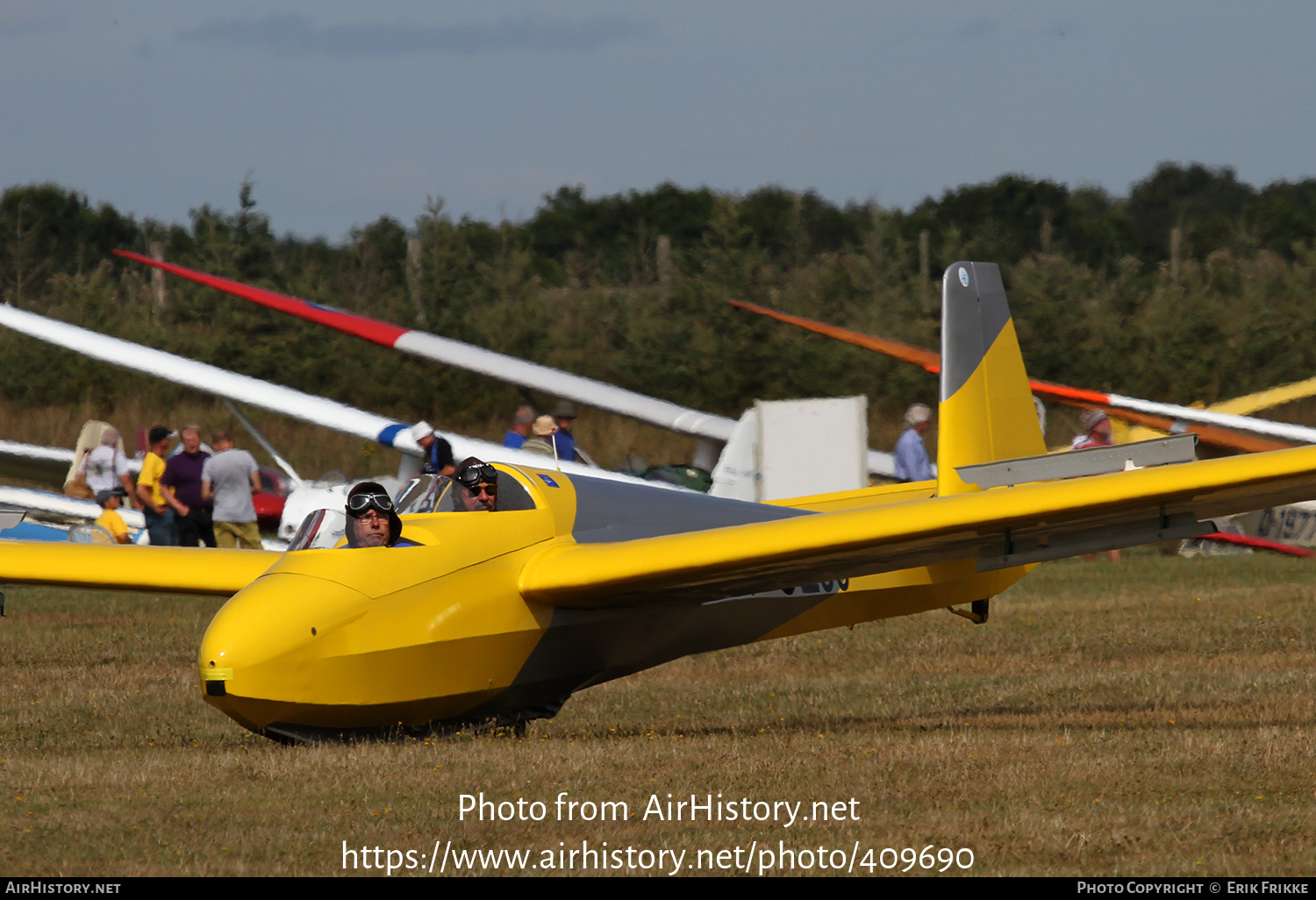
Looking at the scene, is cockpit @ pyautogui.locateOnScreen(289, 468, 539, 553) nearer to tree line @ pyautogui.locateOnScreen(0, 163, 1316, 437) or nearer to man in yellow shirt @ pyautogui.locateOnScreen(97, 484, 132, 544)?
man in yellow shirt @ pyautogui.locateOnScreen(97, 484, 132, 544)

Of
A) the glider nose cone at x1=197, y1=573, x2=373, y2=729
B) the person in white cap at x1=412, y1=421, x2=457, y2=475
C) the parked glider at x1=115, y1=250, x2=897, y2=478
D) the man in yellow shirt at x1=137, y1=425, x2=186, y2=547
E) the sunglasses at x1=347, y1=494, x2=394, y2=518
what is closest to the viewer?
the glider nose cone at x1=197, y1=573, x2=373, y2=729

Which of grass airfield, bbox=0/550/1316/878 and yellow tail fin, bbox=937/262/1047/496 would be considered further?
yellow tail fin, bbox=937/262/1047/496

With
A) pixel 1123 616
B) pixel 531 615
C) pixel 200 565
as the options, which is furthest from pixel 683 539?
pixel 1123 616

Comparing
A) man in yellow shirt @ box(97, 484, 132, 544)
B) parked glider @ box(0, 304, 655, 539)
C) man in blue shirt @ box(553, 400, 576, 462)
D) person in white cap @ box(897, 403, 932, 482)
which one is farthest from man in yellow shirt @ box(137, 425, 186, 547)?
person in white cap @ box(897, 403, 932, 482)

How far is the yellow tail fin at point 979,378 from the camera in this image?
10.8m

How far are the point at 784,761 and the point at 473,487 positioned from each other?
221cm

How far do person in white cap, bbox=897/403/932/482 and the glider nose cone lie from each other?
1101 cm

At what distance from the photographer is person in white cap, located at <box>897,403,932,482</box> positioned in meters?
17.4

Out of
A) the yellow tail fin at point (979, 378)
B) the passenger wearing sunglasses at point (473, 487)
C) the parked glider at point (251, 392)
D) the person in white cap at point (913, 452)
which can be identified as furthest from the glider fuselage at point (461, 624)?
the parked glider at point (251, 392)

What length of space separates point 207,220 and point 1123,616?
35.6 metres

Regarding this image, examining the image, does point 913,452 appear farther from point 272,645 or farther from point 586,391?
point 272,645

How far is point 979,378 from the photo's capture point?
35.9ft

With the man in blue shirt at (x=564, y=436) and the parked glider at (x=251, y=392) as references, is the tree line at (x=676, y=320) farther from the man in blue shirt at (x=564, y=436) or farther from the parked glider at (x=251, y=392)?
the man in blue shirt at (x=564, y=436)

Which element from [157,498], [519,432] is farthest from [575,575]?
[519,432]
